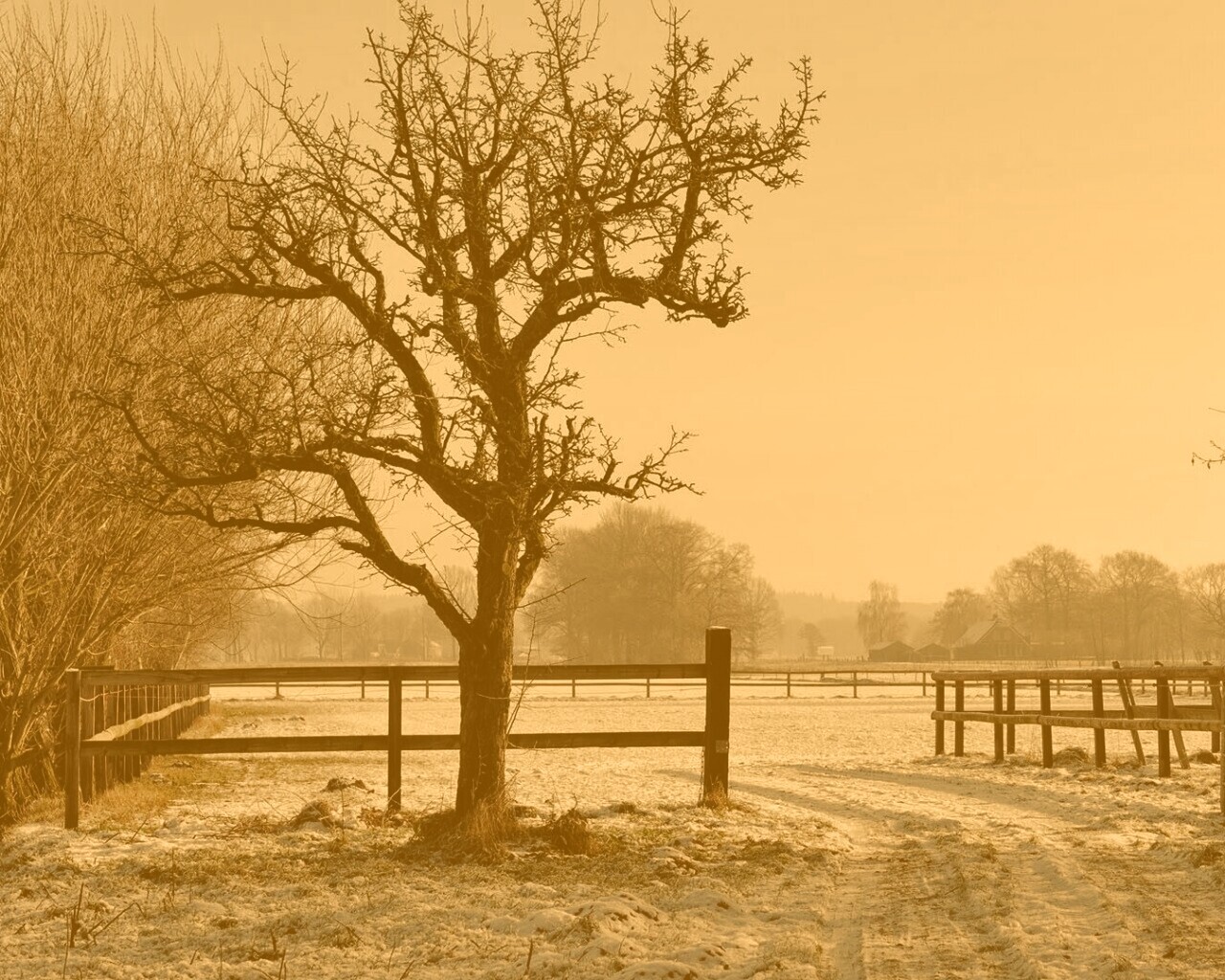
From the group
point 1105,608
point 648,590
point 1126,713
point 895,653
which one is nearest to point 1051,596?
point 1105,608

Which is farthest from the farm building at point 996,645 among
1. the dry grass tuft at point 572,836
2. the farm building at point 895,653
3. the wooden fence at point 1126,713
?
the dry grass tuft at point 572,836

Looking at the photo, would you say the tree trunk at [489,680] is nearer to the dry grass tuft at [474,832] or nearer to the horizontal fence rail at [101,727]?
the dry grass tuft at [474,832]

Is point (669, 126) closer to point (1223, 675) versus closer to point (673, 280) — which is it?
point (673, 280)

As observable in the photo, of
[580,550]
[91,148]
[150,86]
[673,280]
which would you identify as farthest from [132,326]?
[580,550]

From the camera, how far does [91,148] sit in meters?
13.6

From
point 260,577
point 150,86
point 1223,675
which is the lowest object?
point 1223,675

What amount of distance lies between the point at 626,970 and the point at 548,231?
5.98 meters

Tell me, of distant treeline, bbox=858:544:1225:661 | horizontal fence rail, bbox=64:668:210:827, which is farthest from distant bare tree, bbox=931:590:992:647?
horizontal fence rail, bbox=64:668:210:827

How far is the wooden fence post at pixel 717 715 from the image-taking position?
39.3 ft

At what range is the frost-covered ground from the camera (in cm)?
682

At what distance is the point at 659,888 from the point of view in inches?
338

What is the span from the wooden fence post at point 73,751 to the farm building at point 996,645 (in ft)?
385

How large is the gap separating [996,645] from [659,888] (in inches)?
4774

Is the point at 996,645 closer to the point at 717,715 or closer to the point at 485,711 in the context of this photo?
the point at 717,715
